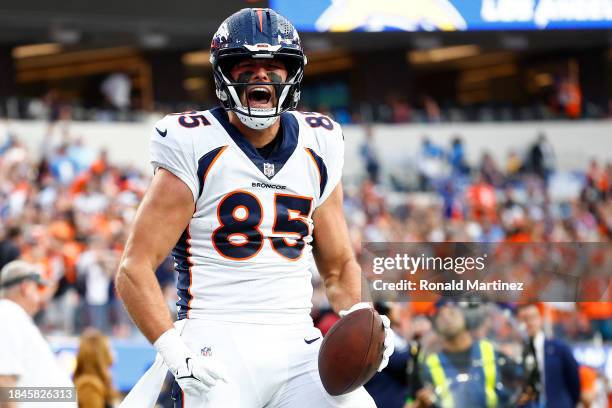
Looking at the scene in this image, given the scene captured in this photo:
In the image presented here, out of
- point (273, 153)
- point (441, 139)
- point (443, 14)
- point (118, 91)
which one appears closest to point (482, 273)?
point (273, 153)

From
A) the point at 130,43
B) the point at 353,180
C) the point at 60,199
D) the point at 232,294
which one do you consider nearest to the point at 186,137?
the point at 232,294

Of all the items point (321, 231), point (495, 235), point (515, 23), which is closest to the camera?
point (321, 231)

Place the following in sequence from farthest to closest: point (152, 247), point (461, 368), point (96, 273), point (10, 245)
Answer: point (96, 273)
point (10, 245)
point (461, 368)
point (152, 247)

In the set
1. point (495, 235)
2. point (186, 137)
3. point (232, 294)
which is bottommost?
point (495, 235)

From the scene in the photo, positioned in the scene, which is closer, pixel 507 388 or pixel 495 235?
pixel 507 388

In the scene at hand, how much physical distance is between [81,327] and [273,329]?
637 centimetres

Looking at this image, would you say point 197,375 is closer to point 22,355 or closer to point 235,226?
point 235,226

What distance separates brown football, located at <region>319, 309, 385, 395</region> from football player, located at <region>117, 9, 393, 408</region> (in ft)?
0.35

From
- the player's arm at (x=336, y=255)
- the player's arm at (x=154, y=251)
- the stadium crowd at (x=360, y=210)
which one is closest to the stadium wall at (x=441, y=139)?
the stadium crowd at (x=360, y=210)

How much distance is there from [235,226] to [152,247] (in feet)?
0.88

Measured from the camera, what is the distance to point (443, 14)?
1530cm

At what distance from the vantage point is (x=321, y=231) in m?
3.99

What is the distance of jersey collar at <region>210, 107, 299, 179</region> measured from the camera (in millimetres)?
3742

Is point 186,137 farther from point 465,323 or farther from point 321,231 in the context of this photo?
point 465,323
